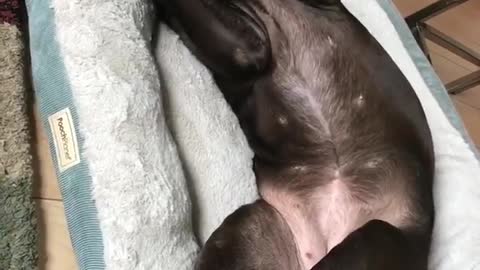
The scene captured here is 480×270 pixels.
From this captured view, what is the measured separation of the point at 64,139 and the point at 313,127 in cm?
41

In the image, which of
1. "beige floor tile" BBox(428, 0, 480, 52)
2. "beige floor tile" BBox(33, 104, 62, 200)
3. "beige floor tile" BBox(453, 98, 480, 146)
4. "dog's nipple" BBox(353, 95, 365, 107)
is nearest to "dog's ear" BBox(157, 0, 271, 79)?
"dog's nipple" BBox(353, 95, 365, 107)

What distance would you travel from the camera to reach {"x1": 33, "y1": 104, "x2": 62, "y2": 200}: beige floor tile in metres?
1.49

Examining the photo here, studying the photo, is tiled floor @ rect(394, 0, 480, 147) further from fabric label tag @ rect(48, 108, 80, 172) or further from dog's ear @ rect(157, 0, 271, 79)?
fabric label tag @ rect(48, 108, 80, 172)

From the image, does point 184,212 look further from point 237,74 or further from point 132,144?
point 237,74

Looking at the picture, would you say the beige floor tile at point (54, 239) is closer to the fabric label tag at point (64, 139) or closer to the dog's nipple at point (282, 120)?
the fabric label tag at point (64, 139)

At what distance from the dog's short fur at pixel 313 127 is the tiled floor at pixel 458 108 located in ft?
1.02

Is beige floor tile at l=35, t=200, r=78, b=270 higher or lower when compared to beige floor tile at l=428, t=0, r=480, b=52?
higher

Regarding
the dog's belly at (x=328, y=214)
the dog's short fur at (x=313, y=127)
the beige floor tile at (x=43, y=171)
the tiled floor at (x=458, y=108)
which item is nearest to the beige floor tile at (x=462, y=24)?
the tiled floor at (x=458, y=108)

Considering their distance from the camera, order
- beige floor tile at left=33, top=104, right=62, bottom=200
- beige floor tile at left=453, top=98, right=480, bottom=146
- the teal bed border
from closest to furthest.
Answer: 1. the teal bed border
2. beige floor tile at left=33, top=104, right=62, bottom=200
3. beige floor tile at left=453, top=98, right=480, bottom=146

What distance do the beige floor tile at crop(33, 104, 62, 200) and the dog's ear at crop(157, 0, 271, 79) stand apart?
1.17 ft

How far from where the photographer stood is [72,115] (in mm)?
1350

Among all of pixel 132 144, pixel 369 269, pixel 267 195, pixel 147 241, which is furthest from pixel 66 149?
pixel 369 269

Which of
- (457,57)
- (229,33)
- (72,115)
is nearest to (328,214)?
(229,33)

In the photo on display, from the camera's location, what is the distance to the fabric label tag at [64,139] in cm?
133
